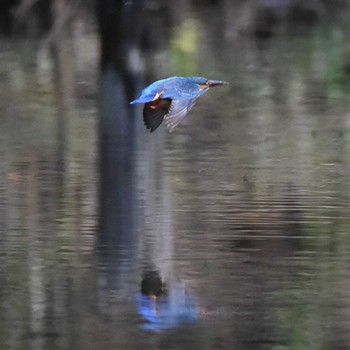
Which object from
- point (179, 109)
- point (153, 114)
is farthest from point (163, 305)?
point (153, 114)

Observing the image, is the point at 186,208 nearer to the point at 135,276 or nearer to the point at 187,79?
the point at 187,79

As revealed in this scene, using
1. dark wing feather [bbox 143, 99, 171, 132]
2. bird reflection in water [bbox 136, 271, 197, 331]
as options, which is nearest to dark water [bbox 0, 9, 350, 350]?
bird reflection in water [bbox 136, 271, 197, 331]

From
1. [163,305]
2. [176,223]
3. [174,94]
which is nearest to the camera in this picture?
[163,305]

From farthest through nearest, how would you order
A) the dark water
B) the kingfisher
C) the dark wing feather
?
the dark wing feather < the kingfisher < the dark water

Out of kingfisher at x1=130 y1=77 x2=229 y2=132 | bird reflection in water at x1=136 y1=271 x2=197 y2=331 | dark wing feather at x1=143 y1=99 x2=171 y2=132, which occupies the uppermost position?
kingfisher at x1=130 y1=77 x2=229 y2=132

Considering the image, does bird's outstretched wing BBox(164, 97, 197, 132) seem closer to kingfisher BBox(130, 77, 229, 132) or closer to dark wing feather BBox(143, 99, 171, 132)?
kingfisher BBox(130, 77, 229, 132)

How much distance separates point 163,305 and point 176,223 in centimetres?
199

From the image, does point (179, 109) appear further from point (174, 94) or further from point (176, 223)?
point (176, 223)

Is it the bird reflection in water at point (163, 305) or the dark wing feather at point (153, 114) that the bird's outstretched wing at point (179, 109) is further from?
the bird reflection in water at point (163, 305)

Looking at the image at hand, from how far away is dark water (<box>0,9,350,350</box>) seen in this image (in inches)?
244

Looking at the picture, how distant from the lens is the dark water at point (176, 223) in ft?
20.3

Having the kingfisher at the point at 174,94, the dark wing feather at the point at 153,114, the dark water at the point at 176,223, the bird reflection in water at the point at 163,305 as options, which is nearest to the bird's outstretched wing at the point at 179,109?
the kingfisher at the point at 174,94

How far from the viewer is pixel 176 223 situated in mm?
8484

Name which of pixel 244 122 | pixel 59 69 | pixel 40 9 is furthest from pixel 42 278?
pixel 40 9
